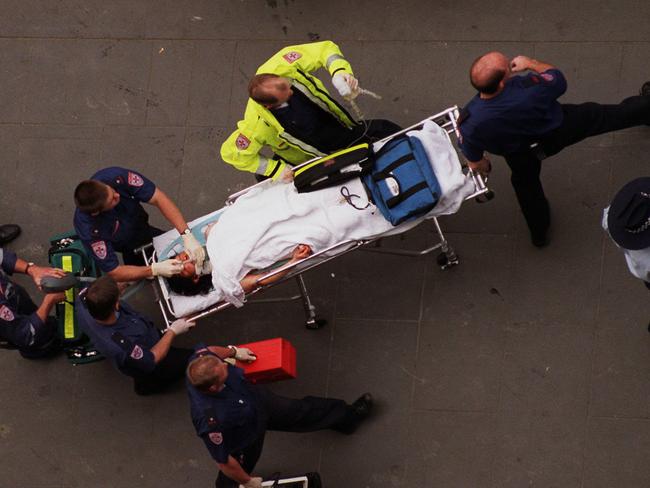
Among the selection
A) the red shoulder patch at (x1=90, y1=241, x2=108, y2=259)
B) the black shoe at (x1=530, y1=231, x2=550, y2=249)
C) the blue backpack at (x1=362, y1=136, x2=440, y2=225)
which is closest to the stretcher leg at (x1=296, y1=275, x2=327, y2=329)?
the blue backpack at (x1=362, y1=136, x2=440, y2=225)

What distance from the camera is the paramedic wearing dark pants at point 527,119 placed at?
4.73m

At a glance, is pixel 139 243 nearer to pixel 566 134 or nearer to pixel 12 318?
pixel 12 318

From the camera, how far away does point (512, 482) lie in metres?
5.30

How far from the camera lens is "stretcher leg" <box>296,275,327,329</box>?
18.6ft

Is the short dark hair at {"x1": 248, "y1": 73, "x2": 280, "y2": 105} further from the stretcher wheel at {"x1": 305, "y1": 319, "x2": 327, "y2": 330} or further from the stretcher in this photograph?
the stretcher wheel at {"x1": 305, "y1": 319, "x2": 327, "y2": 330}

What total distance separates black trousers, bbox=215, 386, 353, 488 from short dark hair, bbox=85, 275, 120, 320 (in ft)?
3.00

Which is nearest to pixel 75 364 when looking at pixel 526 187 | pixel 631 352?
pixel 526 187

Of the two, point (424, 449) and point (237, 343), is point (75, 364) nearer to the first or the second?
point (237, 343)

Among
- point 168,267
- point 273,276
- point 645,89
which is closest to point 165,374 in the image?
point 168,267

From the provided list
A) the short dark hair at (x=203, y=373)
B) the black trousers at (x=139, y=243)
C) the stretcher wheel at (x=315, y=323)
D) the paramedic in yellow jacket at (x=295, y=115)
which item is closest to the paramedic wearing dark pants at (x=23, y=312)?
the black trousers at (x=139, y=243)

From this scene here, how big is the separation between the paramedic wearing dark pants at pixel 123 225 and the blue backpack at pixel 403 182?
1.08 metres

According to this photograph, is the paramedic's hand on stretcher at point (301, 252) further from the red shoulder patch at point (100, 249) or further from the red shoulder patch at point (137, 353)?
the red shoulder patch at point (100, 249)

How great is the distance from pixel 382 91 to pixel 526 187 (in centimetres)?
138

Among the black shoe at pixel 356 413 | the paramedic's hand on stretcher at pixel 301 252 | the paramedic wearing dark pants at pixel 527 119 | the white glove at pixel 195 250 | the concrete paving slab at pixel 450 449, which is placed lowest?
the concrete paving slab at pixel 450 449
